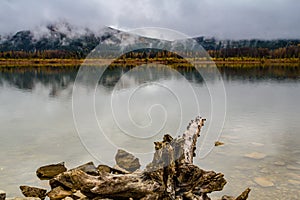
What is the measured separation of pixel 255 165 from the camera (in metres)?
10.4

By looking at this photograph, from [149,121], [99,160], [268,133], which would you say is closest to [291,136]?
[268,133]

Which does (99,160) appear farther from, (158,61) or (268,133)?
(158,61)

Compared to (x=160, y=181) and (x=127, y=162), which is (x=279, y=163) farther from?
(x=160, y=181)

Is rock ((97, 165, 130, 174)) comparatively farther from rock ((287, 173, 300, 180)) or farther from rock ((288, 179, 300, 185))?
rock ((287, 173, 300, 180))

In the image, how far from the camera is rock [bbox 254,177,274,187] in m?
8.72

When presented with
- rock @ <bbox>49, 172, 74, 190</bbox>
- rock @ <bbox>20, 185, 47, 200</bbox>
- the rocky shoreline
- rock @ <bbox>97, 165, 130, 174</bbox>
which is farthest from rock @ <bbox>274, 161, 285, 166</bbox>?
rock @ <bbox>20, 185, 47, 200</bbox>

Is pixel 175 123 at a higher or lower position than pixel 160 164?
lower

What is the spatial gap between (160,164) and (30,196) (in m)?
3.75

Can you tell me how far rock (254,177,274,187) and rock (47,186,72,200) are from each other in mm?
5009

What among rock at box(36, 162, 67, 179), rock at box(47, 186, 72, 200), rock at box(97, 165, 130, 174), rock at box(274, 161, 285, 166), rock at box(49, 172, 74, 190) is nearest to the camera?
rock at box(47, 186, 72, 200)

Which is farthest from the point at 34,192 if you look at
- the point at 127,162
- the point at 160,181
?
the point at 160,181

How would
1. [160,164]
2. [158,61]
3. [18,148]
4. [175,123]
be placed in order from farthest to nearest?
[158,61] → [175,123] → [18,148] → [160,164]

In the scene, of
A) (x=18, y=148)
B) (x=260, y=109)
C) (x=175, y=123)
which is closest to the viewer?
(x=18, y=148)

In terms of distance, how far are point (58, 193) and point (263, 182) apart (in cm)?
541
